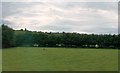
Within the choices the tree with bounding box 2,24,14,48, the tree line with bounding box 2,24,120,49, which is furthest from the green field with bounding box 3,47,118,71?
the tree line with bounding box 2,24,120,49

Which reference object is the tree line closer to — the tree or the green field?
the tree

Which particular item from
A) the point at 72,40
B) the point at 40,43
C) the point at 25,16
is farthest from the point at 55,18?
the point at 72,40

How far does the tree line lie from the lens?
1030 inches

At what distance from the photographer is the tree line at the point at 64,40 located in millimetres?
26172

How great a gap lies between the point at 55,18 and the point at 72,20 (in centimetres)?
246

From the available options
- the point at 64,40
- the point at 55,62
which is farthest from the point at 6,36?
the point at 64,40

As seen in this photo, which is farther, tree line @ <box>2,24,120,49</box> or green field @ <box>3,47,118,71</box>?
tree line @ <box>2,24,120,49</box>

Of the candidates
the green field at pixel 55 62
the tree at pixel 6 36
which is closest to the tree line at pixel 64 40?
the tree at pixel 6 36

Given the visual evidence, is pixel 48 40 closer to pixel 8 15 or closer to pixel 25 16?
pixel 25 16

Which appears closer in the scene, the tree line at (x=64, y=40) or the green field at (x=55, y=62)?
the green field at (x=55, y=62)

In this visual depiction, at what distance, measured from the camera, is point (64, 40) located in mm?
36062

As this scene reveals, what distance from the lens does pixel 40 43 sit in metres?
31.9

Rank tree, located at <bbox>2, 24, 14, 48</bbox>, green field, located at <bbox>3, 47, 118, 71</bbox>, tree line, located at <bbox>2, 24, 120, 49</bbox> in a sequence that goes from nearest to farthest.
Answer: green field, located at <bbox>3, 47, 118, 71</bbox>, tree, located at <bbox>2, 24, 14, 48</bbox>, tree line, located at <bbox>2, 24, 120, 49</bbox>

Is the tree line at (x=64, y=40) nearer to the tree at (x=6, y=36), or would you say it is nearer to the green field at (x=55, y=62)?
the tree at (x=6, y=36)
